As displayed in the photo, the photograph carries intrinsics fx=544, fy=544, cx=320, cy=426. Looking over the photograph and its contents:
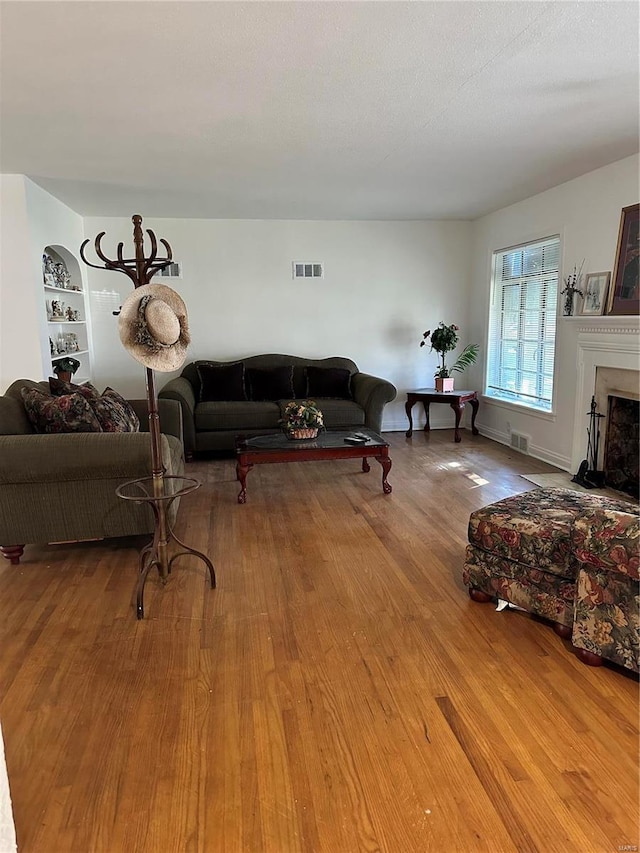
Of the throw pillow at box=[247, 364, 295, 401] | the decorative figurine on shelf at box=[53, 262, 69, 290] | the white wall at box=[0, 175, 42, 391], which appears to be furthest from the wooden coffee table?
the decorative figurine on shelf at box=[53, 262, 69, 290]

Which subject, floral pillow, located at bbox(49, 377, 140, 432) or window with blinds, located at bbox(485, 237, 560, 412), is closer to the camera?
floral pillow, located at bbox(49, 377, 140, 432)

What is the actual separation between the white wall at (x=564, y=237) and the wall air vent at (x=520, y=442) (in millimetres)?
52

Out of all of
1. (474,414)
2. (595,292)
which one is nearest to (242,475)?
(595,292)

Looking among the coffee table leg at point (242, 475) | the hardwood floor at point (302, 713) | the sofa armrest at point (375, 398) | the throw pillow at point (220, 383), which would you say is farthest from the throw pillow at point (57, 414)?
the sofa armrest at point (375, 398)

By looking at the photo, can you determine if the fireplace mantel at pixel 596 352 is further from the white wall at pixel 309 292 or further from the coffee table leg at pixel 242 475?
the coffee table leg at pixel 242 475

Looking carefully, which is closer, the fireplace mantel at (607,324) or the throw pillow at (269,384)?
the fireplace mantel at (607,324)

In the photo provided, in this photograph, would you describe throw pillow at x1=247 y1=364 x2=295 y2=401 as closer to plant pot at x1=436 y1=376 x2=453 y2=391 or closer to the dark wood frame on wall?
plant pot at x1=436 y1=376 x2=453 y2=391

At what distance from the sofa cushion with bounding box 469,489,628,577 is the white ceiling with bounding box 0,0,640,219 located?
198 cm

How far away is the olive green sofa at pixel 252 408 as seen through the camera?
5.21 m

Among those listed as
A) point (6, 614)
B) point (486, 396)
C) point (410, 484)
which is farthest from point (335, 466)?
point (6, 614)

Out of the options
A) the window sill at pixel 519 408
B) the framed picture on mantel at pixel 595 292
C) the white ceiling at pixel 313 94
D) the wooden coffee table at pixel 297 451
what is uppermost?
the white ceiling at pixel 313 94

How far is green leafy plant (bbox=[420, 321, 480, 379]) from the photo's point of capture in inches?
238

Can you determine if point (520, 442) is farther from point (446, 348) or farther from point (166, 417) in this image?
point (166, 417)

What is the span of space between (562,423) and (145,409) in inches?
139
